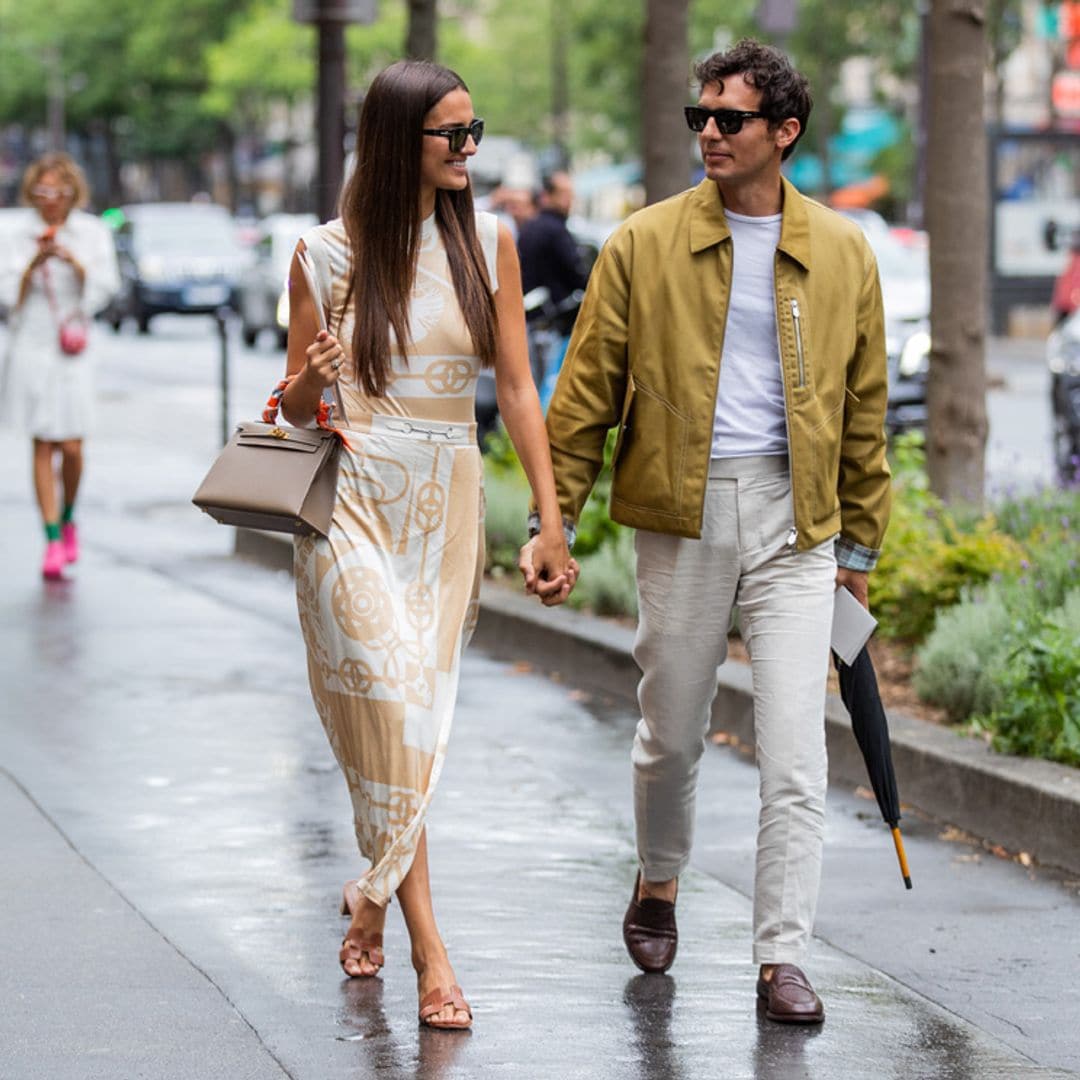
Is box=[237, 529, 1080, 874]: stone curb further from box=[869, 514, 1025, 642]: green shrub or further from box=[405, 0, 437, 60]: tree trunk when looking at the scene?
box=[405, 0, 437, 60]: tree trunk

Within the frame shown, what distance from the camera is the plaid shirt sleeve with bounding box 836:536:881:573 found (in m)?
5.06

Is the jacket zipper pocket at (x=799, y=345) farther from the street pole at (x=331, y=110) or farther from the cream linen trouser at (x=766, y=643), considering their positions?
the street pole at (x=331, y=110)

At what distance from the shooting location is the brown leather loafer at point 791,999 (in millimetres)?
4773

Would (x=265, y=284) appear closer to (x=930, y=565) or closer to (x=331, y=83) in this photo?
(x=331, y=83)

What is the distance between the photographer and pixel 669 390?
16.0ft

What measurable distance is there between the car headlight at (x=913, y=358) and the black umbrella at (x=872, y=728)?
462 inches

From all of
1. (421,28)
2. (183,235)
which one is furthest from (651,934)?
(183,235)

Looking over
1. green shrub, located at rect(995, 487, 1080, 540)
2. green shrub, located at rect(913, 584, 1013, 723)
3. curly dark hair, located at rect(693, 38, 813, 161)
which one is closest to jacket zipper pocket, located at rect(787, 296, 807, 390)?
curly dark hair, located at rect(693, 38, 813, 161)

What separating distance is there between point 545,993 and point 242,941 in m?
0.77

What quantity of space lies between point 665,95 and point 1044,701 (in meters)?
6.22

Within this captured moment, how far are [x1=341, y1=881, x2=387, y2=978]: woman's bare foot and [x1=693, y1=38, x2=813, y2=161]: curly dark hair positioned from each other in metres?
1.79

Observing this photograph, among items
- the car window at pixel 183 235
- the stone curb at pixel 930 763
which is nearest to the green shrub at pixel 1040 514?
the stone curb at pixel 930 763

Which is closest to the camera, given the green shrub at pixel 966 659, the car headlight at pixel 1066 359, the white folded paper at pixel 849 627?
the white folded paper at pixel 849 627

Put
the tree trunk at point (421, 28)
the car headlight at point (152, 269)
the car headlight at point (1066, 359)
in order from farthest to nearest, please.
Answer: the car headlight at point (152, 269), the car headlight at point (1066, 359), the tree trunk at point (421, 28)
